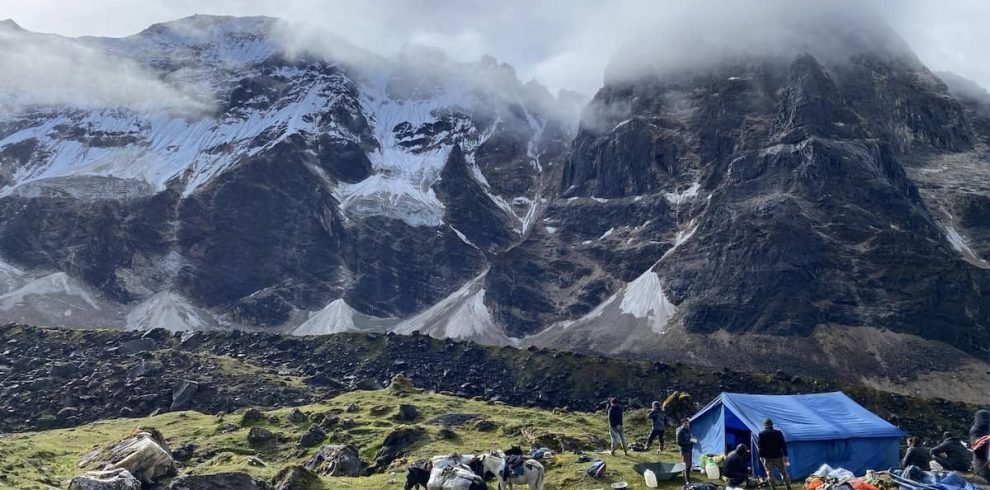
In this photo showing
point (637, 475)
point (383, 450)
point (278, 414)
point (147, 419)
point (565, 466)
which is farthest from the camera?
point (147, 419)

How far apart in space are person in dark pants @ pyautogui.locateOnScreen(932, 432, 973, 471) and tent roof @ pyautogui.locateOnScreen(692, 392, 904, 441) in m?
3.80

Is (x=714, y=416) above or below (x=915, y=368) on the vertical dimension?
above

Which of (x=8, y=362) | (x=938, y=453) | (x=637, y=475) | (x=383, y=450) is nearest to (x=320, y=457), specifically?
(x=383, y=450)

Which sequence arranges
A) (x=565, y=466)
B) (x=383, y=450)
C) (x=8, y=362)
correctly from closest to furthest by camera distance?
(x=565, y=466) < (x=383, y=450) < (x=8, y=362)

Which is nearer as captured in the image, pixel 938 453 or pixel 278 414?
pixel 938 453

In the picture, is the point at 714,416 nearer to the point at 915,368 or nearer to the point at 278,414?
the point at 278,414

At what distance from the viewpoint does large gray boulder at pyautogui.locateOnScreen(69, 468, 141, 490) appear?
30280 millimetres

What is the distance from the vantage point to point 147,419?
7388 centimetres

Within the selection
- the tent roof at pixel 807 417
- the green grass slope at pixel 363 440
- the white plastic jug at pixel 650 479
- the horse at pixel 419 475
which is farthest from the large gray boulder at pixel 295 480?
the tent roof at pixel 807 417

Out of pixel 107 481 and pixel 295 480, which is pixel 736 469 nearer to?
pixel 295 480

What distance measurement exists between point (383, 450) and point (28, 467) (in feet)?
70.2

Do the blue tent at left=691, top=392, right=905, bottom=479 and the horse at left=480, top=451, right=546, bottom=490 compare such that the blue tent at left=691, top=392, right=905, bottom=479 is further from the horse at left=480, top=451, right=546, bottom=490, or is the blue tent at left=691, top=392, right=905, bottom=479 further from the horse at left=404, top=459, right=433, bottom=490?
the horse at left=404, top=459, right=433, bottom=490

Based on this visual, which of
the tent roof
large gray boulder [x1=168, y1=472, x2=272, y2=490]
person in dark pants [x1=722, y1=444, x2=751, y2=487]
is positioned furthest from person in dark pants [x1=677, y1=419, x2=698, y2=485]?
large gray boulder [x1=168, y1=472, x2=272, y2=490]

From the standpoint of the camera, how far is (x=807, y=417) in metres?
41.1
